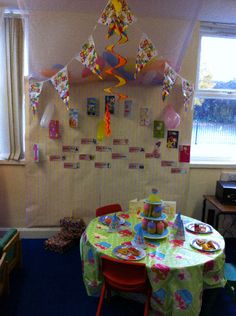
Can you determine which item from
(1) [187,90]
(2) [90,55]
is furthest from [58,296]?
(1) [187,90]

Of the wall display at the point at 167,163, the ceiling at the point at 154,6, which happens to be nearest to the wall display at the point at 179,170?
the wall display at the point at 167,163

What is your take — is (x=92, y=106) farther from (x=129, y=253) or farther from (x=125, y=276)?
(x=125, y=276)

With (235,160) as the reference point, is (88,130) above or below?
above

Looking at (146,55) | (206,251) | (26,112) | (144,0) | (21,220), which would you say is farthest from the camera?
(21,220)

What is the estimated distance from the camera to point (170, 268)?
72.5 inches

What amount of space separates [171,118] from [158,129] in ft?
0.67

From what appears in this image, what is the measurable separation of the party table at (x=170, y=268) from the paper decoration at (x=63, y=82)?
50.6 inches

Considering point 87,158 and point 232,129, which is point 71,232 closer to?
point 87,158

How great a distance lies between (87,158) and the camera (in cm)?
332

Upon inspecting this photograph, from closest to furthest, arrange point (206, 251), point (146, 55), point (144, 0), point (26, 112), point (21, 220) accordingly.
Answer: point (206, 251) < point (146, 55) < point (144, 0) < point (26, 112) < point (21, 220)

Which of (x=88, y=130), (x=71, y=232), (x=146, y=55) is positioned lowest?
(x=71, y=232)

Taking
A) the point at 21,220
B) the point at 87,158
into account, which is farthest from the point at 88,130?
the point at 21,220

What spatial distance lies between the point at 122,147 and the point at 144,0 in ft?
4.98

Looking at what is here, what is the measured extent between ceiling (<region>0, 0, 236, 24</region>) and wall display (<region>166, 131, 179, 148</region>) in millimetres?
1200
